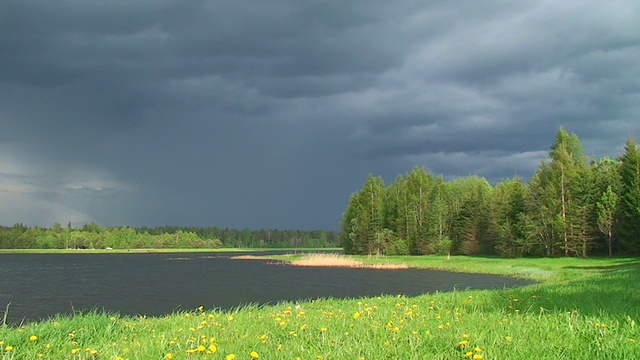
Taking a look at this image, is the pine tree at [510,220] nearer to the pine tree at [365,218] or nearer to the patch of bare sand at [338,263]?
the patch of bare sand at [338,263]

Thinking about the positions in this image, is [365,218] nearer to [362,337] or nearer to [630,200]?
[630,200]

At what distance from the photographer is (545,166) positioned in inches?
3014

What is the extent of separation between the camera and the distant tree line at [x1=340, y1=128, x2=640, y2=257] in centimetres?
6292

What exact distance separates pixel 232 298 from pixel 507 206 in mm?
60735

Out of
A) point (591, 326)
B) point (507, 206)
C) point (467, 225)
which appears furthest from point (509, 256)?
point (591, 326)

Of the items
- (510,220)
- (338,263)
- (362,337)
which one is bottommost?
(338,263)

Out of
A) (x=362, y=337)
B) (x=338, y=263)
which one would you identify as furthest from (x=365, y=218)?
(x=362, y=337)

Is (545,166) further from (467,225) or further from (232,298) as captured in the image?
(232,298)

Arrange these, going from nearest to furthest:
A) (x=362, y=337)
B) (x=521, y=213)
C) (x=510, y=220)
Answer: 1. (x=362, y=337)
2. (x=521, y=213)
3. (x=510, y=220)

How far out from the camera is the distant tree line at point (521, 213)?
62919 millimetres

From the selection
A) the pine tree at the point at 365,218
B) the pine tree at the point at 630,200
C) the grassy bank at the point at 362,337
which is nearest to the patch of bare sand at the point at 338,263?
the pine tree at the point at 365,218

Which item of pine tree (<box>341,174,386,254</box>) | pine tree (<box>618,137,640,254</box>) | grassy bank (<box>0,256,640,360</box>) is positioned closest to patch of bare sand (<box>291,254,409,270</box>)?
pine tree (<box>341,174,386,254</box>)

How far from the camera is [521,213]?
73.5 metres

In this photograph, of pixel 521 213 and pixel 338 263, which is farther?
pixel 338 263
